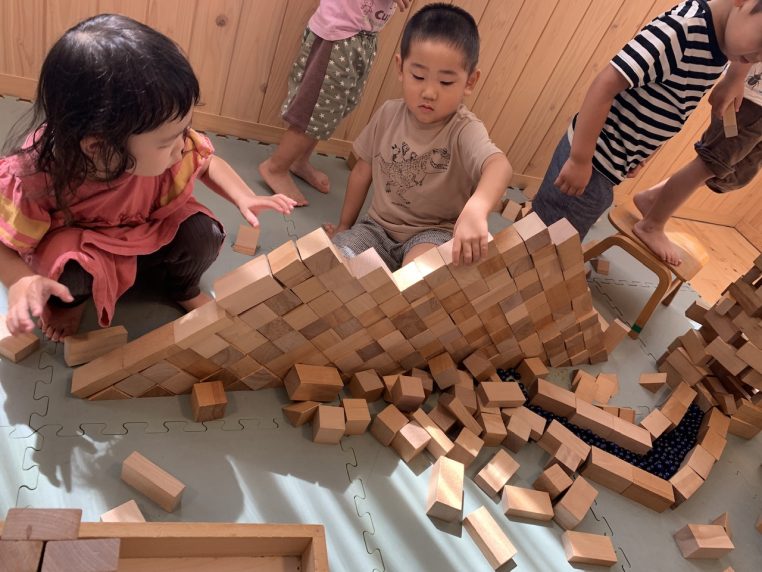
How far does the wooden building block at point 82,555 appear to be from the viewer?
622 mm

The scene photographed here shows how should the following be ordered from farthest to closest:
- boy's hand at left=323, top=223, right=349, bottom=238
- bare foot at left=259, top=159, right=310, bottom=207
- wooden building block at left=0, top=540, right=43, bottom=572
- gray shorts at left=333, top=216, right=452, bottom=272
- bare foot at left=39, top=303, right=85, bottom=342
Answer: bare foot at left=259, top=159, right=310, bottom=207, boy's hand at left=323, top=223, right=349, bottom=238, gray shorts at left=333, top=216, right=452, bottom=272, bare foot at left=39, top=303, right=85, bottom=342, wooden building block at left=0, top=540, right=43, bottom=572

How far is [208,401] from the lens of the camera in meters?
0.94

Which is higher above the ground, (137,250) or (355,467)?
(137,250)

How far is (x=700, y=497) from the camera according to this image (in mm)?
1193

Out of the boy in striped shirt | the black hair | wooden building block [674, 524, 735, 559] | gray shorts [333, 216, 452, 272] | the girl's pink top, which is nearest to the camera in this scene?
the black hair

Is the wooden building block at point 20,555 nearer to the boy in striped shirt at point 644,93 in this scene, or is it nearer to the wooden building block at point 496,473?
the wooden building block at point 496,473

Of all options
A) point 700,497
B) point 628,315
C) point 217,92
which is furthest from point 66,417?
point 628,315

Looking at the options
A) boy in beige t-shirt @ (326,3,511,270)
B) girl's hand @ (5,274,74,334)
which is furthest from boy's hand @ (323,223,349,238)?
girl's hand @ (5,274,74,334)

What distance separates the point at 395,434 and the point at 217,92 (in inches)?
42.7

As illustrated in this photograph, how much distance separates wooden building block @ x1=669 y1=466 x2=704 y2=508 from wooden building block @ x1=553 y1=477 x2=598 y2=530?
0.67ft

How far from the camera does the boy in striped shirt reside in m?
1.17

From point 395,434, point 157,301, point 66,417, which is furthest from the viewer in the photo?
point 157,301

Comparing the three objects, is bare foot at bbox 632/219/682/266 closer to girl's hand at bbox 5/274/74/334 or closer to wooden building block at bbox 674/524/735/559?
wooden building block at bbox 674/524/735/559

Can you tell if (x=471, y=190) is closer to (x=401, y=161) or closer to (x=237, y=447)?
(x=401, y=161)
